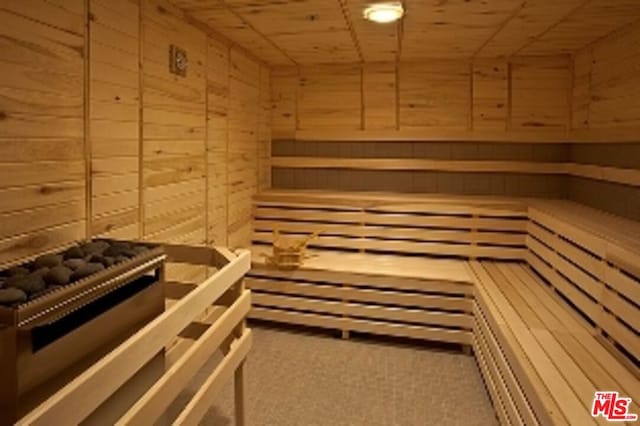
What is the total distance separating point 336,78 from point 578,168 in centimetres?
260

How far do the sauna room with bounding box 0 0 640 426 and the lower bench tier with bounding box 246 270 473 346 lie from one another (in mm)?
18

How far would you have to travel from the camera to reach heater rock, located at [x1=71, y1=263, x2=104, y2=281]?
5.38ft

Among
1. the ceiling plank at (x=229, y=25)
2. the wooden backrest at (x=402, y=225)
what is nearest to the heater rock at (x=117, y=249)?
the ceiling plank at (x=229, y=25)

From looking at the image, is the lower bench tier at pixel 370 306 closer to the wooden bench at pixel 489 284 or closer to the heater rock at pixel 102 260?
the wooden bench at pixel 489 284

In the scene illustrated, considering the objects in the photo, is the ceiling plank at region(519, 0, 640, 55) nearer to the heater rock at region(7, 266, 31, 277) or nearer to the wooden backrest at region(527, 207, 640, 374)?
the wooden backrest at region(527, 207, 640, 374)

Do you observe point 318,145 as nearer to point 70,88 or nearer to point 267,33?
point 267,33

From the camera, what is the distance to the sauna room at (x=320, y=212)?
1.81 m

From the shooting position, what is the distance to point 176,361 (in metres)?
1.69

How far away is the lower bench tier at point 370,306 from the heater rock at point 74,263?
7.54ft

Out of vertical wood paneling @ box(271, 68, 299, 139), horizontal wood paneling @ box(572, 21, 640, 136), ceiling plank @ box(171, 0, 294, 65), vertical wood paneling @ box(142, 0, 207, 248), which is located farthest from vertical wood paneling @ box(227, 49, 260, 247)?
horizontal wood paneling @ box(572, 21, 640, 136)

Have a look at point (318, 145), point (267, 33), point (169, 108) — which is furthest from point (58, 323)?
point (318, 145)

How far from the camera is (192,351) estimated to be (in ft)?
5.65

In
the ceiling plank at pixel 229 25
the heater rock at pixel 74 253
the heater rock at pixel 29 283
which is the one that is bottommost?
the heater rock at pixel 29 283

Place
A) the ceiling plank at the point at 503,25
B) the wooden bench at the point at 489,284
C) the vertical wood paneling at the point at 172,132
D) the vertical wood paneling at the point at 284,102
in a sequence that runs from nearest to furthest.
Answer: the wooden bench at the point at 489,284, the vertical wood paneling at the point at 172,132, the ceiling plank at the point at 503,25, the vertical wood paneling at the point at 284,102
